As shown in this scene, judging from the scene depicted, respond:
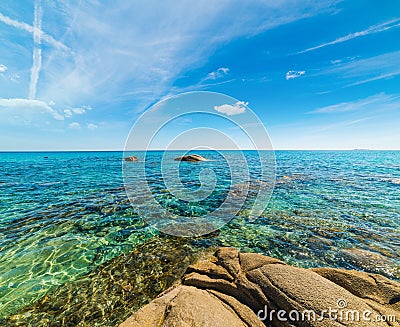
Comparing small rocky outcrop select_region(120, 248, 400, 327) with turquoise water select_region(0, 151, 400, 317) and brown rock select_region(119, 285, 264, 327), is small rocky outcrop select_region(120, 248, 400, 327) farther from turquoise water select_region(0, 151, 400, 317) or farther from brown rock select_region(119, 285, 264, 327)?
turquoise water select_region(0, 151, 400, 317)

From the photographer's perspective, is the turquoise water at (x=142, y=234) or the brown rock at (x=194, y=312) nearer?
the brown rock at (x=194, y=312)

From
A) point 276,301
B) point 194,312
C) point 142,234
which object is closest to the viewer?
point 194,312

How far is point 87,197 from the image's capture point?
14.2m

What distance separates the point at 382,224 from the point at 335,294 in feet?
28.4

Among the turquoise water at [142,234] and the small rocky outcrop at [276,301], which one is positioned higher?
the small rocky outcrop at [276,301]

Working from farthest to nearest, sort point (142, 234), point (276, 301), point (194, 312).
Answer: point (142, 234) → point (276, 301) → point (194, 312)

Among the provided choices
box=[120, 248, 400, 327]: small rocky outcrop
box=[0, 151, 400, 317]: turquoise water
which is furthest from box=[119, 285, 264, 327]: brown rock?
box=[0, 151, 400, 317]: turquoise water

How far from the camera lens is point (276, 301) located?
3.62m

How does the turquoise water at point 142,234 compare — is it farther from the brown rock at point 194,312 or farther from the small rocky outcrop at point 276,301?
the brown rock at point 194,312

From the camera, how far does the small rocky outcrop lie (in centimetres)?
316

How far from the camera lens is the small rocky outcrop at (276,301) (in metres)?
3.16

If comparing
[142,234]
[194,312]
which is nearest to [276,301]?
[194,312]

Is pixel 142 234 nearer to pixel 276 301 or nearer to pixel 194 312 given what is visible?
pixel 194 312

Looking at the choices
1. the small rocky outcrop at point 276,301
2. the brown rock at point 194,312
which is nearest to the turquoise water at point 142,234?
the small rocky outcrop at point 276,301
